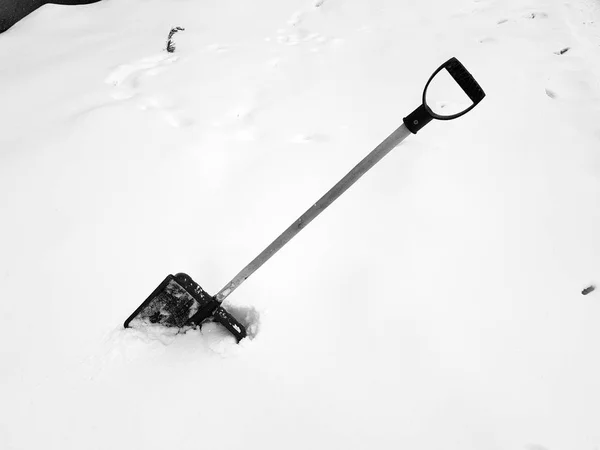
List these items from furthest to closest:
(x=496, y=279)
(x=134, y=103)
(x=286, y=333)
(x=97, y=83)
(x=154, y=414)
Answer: (x=97, y=83) → (x=134, y=103) → (x=496, y=279) → (x=286, y=333) → (x=154, y=414)

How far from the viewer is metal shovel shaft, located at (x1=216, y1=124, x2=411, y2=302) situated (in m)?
1.04

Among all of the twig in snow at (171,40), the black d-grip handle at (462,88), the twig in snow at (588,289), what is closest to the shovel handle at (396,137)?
the black d-grip handle at (462,88)

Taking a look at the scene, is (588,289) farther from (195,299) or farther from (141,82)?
(141,82)

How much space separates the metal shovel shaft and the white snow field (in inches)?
12.7

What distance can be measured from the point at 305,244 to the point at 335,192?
741mm

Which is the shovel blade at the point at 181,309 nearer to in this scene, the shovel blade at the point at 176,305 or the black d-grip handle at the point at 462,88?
the shovel blade at the point at 176,305

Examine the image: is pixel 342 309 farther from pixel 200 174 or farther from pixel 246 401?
pixel 200 174

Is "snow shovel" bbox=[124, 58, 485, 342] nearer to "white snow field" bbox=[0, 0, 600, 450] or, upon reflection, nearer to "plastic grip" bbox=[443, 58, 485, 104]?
"white snow field" bbox=[0, 0, 600, 450]

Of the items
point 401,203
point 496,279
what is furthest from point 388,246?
point 496,279

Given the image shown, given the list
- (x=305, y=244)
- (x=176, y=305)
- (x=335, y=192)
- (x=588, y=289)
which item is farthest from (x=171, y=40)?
(x=588, y=289)

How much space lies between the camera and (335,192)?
1143 mm

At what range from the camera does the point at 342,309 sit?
5.24 feet

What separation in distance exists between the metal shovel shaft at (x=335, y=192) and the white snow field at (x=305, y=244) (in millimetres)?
321

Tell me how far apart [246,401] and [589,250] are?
164 cm
